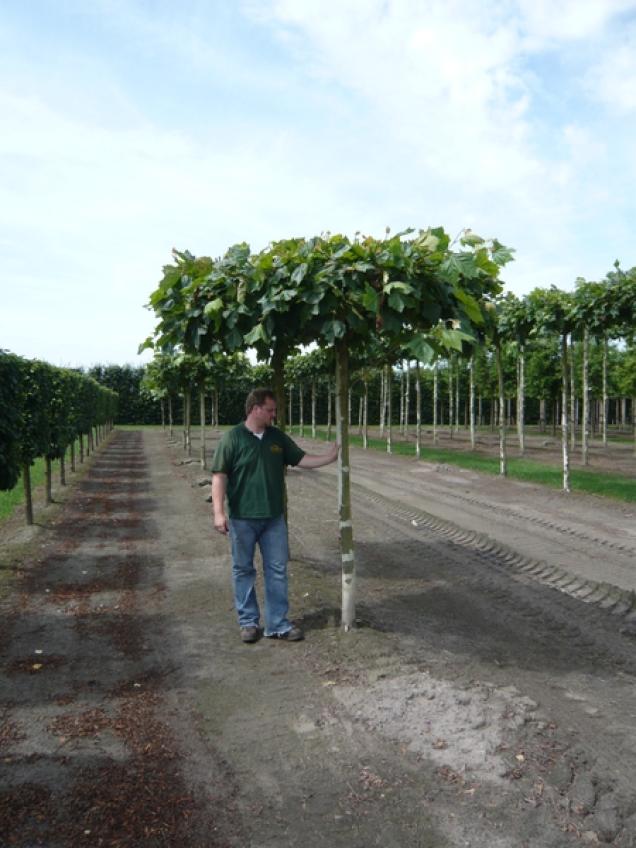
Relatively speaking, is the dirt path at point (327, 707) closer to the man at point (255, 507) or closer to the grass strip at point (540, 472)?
the man at point (255, 507)

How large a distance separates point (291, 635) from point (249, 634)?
36 centimetres

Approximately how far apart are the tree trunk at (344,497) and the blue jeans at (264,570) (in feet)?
1.80

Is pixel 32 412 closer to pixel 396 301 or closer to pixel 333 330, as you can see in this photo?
pixel 333 330

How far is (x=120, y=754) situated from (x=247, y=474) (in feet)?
8.11

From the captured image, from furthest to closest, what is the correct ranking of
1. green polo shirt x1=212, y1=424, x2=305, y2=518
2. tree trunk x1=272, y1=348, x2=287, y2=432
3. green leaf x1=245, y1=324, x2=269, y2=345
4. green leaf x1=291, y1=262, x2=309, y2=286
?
tree trunk x1=272, y1=348, x2=287, y2=432 < green leaf x1=245, y1=324, x2=269, y2=345 < green polo shirt x1=212, y1=424, x2=305, y2=518 < green leaf x1=291, y1=262, x2=309, y2=286

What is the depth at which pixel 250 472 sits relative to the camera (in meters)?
5.93

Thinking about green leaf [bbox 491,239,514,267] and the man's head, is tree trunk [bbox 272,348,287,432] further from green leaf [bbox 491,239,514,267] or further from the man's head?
green leaf [bbox 491,239,514,267]

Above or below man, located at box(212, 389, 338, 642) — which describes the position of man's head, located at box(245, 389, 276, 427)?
above

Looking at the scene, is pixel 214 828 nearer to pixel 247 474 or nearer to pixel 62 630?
pixel 247 474

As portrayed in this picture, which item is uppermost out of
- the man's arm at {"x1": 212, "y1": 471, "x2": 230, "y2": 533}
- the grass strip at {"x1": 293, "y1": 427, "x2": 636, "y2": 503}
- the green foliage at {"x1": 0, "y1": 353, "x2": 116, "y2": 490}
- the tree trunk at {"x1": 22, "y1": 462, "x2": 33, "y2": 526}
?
the green foliage at {"x1": 0, "y1": 353, "x2": 116, "y2": 490}

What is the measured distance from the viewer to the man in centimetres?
589

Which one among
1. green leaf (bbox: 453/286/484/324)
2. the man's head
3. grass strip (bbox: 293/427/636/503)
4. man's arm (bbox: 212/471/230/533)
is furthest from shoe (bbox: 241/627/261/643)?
grass strip (bbox: 293/427/636/503)

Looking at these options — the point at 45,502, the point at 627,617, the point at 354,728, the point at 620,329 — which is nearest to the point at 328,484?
the point at 45,502

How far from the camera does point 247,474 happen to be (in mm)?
5938
